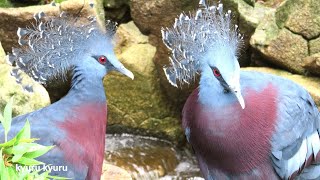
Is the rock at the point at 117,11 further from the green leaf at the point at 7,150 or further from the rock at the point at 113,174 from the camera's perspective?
the green leaf at the point at 7,150

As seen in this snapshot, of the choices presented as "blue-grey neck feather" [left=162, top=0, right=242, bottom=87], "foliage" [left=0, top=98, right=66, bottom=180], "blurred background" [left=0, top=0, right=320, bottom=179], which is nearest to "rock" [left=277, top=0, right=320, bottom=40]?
"blurred background" [left=0, top=0, right=320, bottom=179]

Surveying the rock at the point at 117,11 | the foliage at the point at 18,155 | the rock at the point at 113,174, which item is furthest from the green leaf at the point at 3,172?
the rock at the point at 117,11

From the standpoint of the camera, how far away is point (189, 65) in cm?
272

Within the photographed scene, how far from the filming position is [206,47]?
2600 millimetres

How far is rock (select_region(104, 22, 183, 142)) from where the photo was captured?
449cm

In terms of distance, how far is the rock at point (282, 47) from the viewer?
3.92m

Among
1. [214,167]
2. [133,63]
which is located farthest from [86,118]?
[133,63]

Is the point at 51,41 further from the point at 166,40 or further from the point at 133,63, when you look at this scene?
the point at 133,63

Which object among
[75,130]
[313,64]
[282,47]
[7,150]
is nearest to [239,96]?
[75,130]

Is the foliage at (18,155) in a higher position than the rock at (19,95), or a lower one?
higher

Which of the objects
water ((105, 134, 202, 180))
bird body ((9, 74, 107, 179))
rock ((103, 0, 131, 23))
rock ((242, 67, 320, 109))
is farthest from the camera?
rock ((103, 0, 131, 23))

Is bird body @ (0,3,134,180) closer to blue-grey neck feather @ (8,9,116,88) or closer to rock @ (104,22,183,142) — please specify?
blue-grey neck feather @ (8,9,116,88)

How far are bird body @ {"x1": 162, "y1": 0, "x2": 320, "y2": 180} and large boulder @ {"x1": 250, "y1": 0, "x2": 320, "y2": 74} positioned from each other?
3.68 ft

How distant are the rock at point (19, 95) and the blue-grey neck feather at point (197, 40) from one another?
860 millimetres
